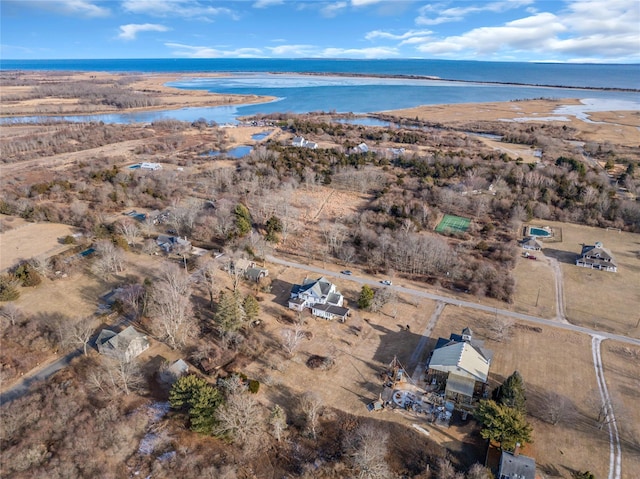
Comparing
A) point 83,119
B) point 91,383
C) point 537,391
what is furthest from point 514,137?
point 83,119

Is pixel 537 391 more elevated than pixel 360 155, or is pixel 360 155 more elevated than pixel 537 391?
pixel 360 155

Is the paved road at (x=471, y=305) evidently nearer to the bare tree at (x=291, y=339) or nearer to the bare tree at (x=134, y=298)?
the bare tree at (x=291, y=339)

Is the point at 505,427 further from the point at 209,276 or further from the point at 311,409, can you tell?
the point at 209,276

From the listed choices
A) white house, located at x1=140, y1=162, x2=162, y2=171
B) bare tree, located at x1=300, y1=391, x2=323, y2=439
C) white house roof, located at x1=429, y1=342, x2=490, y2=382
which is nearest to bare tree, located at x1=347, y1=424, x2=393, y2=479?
bare tree, located at x1=300, y1=391, x2=323, y2=439

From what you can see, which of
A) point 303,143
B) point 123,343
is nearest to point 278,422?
point 123,343

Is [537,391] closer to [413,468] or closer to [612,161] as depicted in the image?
[413,468]

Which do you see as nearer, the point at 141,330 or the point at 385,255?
the point at 141,330

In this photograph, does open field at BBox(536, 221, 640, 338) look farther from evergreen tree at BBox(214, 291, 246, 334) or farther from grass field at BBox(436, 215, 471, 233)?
evergreen tree at BBox(214, 291, 246, 334)
